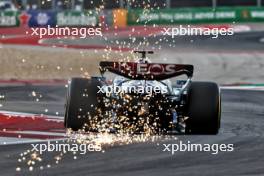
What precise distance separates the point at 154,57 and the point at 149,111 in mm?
15540

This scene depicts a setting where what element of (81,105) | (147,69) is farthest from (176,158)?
(81,105)

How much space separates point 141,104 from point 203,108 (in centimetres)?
89

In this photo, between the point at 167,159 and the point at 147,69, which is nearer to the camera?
the point at 167,159

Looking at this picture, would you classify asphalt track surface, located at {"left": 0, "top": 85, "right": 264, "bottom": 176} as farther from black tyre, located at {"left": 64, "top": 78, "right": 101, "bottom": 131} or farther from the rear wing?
the rear wing

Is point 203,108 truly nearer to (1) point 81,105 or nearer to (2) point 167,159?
(2) point 167,159

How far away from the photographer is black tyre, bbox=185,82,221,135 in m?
10.6

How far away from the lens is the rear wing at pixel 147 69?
10.6 meters

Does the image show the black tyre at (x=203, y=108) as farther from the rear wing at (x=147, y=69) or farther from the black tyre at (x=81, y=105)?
the black tyre at (x=81, y=105)

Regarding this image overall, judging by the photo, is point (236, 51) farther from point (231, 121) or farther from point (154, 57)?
point (231, 121)

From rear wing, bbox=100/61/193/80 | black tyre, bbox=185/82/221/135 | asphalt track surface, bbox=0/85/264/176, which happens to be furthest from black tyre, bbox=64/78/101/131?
black tyre, bbox=185/82/221/135

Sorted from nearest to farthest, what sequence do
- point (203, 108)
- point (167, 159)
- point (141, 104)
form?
1. point (167, 159)
2. point (141, 104)
3. point (203, 108)

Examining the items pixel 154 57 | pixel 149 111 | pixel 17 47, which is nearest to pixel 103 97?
pixel 149 111

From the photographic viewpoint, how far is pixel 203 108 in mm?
10648

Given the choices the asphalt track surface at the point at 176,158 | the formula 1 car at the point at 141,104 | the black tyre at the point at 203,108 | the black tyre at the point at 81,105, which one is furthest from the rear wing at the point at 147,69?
the asphalt track surface at the point at 176,158
